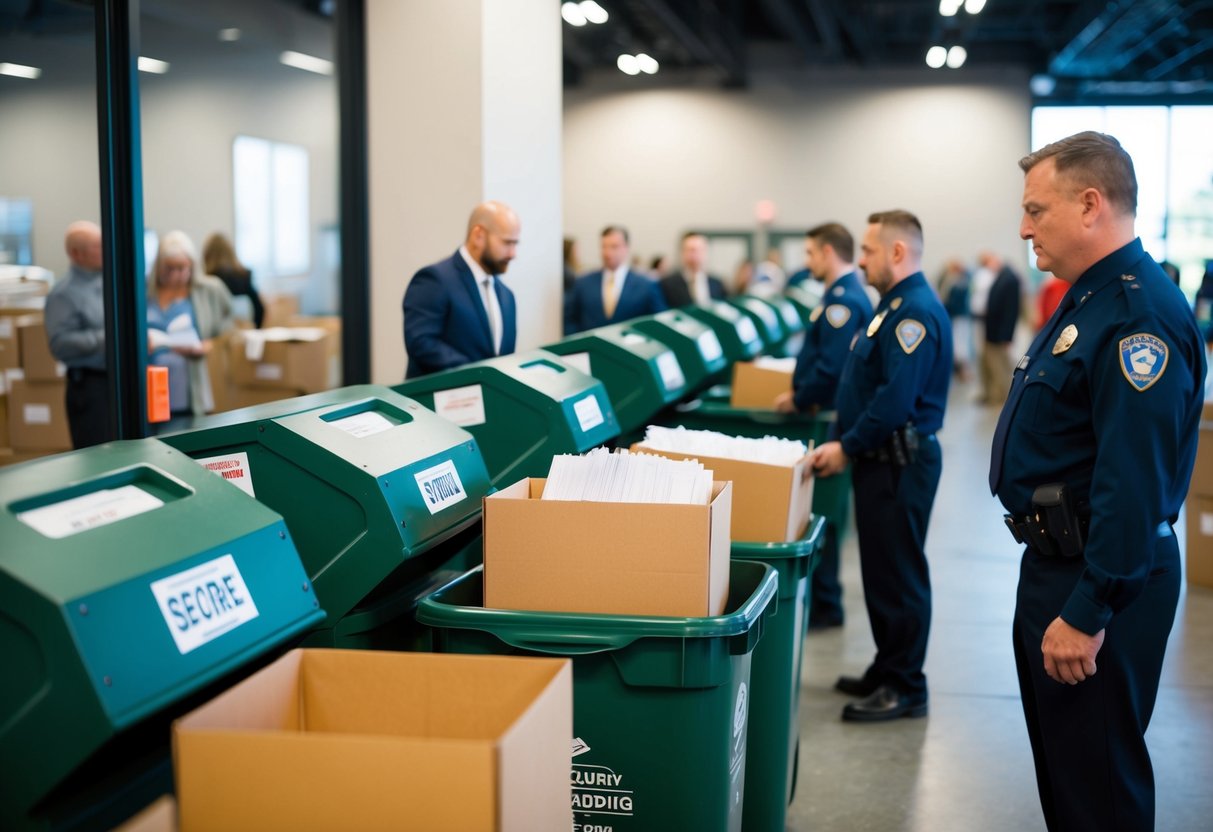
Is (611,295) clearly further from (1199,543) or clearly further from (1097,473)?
(1097,473)

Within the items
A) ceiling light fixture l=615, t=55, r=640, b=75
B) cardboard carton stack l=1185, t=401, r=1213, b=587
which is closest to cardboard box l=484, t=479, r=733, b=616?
cardboard carton stack l=1185, t=401, r=1213, b=587

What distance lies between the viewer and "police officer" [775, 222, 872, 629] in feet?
16.6

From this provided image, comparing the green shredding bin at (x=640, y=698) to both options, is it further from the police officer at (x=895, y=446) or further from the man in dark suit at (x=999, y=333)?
the man in dark suit at (x=999, y=333)

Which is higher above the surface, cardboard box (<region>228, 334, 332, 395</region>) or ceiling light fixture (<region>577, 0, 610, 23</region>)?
ceiling light fixture (<region>577, 0, 610, 23</region>)

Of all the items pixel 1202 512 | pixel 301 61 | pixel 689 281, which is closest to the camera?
pixel 1202 512

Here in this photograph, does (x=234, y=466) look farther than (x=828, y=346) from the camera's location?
No

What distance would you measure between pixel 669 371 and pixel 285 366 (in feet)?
8.47

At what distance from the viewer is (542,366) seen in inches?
146

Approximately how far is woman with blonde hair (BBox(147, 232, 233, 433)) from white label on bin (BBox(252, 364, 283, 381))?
566 mm

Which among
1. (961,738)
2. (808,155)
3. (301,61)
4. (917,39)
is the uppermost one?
(917,39)

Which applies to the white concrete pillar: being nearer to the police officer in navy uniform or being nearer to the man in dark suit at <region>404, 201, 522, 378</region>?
the man in dark suit at <region>404, 201, 522, 378</region>

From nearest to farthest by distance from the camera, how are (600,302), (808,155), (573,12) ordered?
(600,302), (573,12), (808,155)

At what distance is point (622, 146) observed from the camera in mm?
20625

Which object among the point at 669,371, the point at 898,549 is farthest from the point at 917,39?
the point at 898,549
